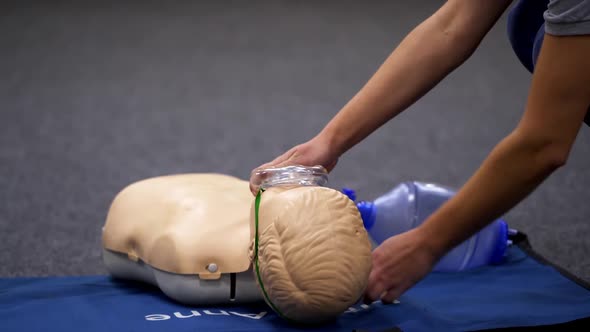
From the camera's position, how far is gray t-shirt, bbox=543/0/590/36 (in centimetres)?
82

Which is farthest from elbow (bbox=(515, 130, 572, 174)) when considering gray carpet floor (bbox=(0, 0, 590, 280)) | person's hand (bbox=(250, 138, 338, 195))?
gray carpet floor (bbox=(0, 0, 590, 280))

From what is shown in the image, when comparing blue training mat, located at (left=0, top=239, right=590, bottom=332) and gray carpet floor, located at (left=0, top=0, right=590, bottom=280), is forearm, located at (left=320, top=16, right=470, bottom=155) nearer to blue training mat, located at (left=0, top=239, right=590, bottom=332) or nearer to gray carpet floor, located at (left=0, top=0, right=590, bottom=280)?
blue training mat, located at (left=0, top=239, right=590, bottom=332)

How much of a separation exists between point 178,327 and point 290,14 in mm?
3532

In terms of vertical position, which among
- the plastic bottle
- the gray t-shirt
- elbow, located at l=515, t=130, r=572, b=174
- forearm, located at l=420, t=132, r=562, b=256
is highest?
the gray t-shirt

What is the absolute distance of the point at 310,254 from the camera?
1.01 m

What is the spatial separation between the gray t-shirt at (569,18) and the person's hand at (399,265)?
295 millimetres

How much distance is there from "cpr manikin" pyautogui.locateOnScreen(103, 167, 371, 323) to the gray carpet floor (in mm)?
300

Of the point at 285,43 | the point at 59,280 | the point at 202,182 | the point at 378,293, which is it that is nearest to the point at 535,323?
the point at 378,293

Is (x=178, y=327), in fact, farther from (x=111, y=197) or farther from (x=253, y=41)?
(x=253, y=41)

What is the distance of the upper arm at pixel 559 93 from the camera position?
0.83 meters

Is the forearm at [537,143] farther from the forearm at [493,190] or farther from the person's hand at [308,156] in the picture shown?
the person's hand at [308,156]

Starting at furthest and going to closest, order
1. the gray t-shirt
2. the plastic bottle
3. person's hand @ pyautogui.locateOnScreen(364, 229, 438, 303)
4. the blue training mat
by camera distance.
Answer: the plastic bottle → the blue training mat → person's hand @ pyautogui.locateOnScreen(364, 229, 438, 303) → the gray t-shirt

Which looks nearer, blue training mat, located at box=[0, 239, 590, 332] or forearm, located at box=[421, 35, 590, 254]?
forearm, located at box=[421, 35, 590, 254]

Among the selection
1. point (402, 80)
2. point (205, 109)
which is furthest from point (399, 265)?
point (205, 109)
